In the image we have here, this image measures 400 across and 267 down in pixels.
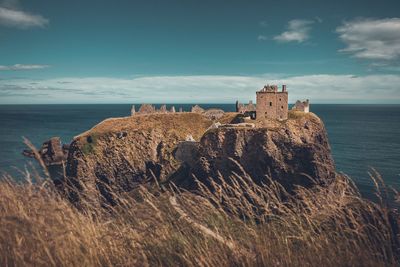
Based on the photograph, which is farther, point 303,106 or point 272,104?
point 303,106

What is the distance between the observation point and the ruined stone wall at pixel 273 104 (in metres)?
80.8

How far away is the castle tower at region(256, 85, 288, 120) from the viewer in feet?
265

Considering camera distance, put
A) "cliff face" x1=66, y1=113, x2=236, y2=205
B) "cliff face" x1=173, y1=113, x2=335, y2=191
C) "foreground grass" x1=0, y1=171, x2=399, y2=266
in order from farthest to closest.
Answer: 1. "cliff face" x1=66, y1=113, x2=236, y2=205
2. "cliff face" x1=173, y1=113, x2=335, y2=191
3. "foreground grass" x1=0, y1=171, x2=399, y2=266

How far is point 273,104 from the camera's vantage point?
81125 mm

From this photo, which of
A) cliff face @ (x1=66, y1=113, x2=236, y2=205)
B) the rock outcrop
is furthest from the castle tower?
the rock outcrop

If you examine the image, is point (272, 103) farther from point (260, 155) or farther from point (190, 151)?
point (190, 151)

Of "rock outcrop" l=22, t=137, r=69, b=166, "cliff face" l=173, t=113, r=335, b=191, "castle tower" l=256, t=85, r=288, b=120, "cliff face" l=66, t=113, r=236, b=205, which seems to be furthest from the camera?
"rock outcrop" l=22, t=137, r=69, b=166

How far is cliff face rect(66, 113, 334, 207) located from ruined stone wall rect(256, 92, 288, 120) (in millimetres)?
3325

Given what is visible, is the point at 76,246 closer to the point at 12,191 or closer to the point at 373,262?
the point at 12,191

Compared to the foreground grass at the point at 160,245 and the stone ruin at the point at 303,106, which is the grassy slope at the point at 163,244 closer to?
the foreground grass at the point at 160,245

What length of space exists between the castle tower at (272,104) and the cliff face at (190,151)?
11.4ft

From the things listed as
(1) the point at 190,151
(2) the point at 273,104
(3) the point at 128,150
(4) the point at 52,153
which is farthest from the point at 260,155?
(4) the point at 52,153

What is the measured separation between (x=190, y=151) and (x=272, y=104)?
2462 centimetres

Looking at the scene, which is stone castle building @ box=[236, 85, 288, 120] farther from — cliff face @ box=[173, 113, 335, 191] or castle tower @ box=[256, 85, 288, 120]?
cliff face @ box=[173, 113, 335, 191]
